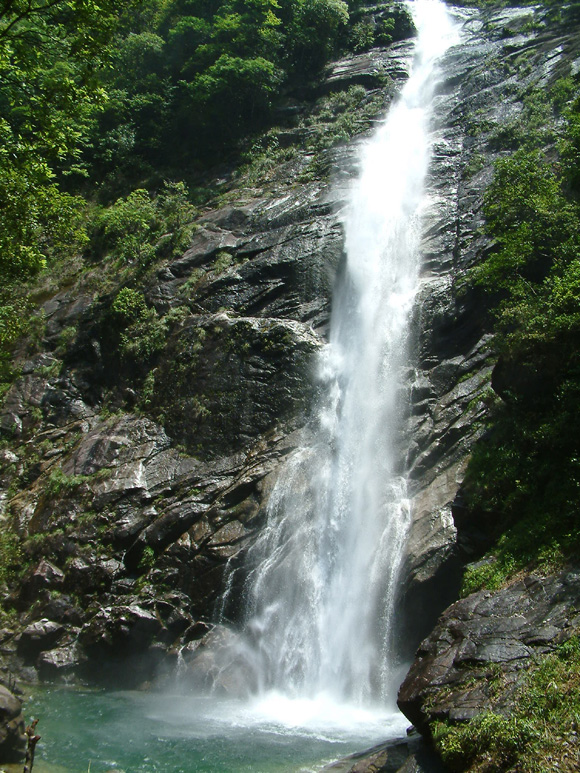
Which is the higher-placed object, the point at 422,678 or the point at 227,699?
the point at 422,678

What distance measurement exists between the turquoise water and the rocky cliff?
1.65 meters

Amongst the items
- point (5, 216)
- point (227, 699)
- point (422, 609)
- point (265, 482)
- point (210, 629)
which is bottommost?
point (227, 699)

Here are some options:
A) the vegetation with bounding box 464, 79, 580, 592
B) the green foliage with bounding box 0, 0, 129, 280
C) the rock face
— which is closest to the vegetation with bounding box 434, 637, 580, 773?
the rock face

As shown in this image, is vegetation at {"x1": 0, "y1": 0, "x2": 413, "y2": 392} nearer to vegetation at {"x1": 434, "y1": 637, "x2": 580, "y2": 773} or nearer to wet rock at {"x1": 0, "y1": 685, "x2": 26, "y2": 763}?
wet rock at {"x1": 0, "y1": 685, "x2": 26, "y2": 763}

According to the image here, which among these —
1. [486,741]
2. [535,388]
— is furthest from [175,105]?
[486,741]

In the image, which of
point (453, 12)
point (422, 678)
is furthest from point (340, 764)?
point (453, 12)

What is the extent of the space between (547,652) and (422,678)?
1.83m

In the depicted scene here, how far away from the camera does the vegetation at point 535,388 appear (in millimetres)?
10000

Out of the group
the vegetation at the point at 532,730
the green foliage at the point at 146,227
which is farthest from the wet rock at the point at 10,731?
the green foliage at the point at 146,227

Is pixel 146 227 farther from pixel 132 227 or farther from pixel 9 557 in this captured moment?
pixel 9 557

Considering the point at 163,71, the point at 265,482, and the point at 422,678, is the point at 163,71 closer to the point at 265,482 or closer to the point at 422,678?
the point at 265,482

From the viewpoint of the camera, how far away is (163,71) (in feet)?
117

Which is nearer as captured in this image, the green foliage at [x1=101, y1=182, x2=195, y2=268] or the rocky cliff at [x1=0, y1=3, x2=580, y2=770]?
the rocky cliff at [x1=0, y1=3, x2=580, y2=770]

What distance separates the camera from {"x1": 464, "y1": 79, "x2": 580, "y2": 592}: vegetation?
10.0 meters
